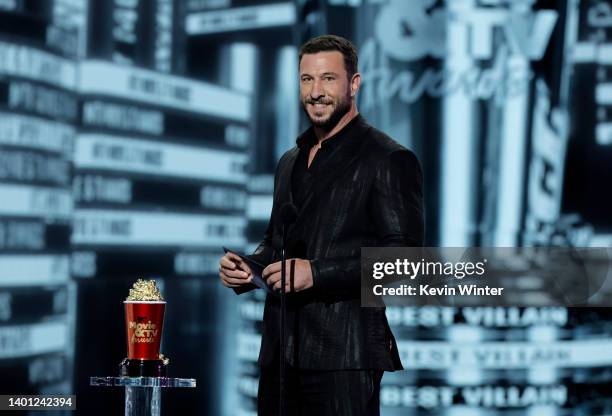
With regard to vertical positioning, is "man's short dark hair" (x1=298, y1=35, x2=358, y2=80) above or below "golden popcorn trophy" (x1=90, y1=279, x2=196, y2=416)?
above

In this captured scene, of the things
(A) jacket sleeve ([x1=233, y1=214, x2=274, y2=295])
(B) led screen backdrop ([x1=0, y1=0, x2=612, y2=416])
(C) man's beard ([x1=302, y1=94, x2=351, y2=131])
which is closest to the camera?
(C) man's beard ([x1=302, y1=94, x2=351, y2=131])

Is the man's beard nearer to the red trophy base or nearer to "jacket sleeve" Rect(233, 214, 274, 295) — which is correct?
"jacket sleeve" Rect(233, 214, 274, 295)

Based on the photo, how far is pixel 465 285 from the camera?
290 cm

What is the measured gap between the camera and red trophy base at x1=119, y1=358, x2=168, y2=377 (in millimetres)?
2109

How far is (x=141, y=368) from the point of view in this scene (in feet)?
6.93

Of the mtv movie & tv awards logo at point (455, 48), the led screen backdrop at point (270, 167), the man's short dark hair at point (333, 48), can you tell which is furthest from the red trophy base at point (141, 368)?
the mtv movie & tv awards logo at point (455, 48)

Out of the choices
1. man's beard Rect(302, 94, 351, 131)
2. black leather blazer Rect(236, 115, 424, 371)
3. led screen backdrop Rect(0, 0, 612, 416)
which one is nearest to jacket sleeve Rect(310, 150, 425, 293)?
black leather blazer Rect(236, 115, 424, 371)

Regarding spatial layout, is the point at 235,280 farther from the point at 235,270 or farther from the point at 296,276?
the point at 296,276

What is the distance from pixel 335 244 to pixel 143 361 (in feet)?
1.55

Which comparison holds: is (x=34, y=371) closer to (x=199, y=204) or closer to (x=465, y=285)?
(x=199, y=204)

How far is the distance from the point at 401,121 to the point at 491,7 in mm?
558

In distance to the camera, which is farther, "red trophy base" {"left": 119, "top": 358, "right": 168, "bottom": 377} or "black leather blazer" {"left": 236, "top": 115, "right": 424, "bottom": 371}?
"red trophy base" {"left": 119, "top": 358, "right": 168, "bottom": 377}

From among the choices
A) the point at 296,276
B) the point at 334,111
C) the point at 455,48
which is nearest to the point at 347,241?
the point at 296,276

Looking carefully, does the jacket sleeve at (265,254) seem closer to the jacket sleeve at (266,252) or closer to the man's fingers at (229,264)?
the jacket sleeve at (266,252)
